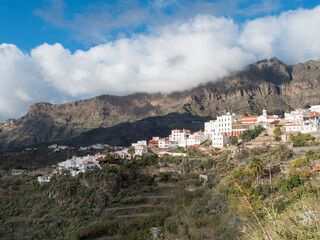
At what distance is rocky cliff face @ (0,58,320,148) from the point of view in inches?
5631

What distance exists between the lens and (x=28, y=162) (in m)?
70.4

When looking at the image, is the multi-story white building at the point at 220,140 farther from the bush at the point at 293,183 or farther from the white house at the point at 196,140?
the bush at the point at 293,183

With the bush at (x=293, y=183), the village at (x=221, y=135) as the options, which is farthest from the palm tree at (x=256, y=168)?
the village at (x=221, y=135)

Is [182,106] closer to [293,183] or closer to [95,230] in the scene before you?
[95,230]

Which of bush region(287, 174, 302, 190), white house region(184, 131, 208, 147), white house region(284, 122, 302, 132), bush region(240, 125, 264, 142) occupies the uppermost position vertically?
white house region(284, 122, 302, 132)

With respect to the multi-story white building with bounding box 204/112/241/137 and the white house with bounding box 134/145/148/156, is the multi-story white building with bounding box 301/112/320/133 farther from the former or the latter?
the white house with bounding box 134/145/148/156

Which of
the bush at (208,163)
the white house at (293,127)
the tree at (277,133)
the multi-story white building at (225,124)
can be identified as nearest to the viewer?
the bush at (208,163)

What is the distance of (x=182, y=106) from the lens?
165 metres

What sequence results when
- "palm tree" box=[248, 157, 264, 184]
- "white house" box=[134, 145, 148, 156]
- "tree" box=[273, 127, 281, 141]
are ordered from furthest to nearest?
"white house" box=[134, 145, 148, 156], "tree" box=[273, 127, 281, 141], "palm tree" box=[248, 157, 264, 184]

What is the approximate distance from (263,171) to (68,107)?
632ft

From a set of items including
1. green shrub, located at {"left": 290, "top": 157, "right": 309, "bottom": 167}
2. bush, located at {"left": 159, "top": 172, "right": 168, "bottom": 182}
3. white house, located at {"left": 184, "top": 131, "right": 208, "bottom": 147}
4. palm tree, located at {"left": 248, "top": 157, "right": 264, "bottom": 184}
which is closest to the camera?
palm tree, located at {"left": 248, "top": 157, "right": 264, "bottom": 184}

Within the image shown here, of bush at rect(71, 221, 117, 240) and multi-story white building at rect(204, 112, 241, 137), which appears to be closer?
bush at rect(71, 221, 117, 240)

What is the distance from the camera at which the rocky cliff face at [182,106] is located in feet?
469

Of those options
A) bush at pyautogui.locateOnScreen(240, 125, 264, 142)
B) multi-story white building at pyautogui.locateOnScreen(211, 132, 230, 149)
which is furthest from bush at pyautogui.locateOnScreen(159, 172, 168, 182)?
bush at pyautogui.locateOnScreen(240, 125, 264, 142)
